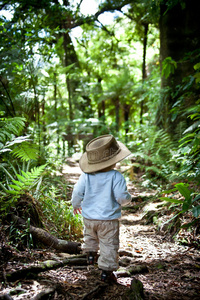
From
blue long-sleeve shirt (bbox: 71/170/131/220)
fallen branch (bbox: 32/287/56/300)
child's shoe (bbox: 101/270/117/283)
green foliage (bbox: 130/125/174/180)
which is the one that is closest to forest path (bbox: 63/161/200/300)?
child's shoe (bbox: 101/270/117/283)

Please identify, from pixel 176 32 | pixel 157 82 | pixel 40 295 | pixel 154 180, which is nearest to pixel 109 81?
pixel 157 82

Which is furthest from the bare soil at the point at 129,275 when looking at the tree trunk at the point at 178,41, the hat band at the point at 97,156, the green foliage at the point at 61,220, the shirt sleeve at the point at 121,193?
the tree trunk at the point at 178,41

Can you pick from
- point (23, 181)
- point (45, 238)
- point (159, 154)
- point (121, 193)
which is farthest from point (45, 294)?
point (159, 154)

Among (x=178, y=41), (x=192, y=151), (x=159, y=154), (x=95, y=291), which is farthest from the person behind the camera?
(x=178, y=41)

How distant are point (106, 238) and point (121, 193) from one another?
18.2 inches

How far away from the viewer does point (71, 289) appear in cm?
201

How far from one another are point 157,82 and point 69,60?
15.7 feet

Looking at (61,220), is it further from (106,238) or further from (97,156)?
(97,156)

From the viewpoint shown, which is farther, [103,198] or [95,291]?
[103,198]

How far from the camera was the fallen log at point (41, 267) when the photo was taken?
200 centimetres

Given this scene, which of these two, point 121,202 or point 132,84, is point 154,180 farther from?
point 132,84

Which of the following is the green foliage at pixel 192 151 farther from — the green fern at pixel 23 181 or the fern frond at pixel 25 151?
the fern frond at pixel 25 151

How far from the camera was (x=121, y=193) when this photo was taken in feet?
7.63

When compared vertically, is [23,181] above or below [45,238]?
above
